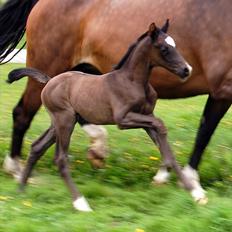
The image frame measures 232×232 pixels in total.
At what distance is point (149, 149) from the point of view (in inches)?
298

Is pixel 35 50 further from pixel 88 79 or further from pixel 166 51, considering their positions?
pixel 166 51

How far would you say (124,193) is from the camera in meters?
5.84

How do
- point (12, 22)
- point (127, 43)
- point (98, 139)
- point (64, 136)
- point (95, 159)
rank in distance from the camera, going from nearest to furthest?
point (64, 136), point (127, 43), point (95, 159), point (98, 139), point (12, 22)

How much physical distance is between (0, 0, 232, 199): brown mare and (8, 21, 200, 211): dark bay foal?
82cm

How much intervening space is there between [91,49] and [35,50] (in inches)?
25.9

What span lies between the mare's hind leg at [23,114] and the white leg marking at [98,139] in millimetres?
593

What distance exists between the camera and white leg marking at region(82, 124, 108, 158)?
6.79 metres

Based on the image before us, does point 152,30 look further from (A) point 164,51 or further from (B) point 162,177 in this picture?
(B) point 162,177

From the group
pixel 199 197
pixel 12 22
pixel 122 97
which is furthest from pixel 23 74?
pixel 199 197

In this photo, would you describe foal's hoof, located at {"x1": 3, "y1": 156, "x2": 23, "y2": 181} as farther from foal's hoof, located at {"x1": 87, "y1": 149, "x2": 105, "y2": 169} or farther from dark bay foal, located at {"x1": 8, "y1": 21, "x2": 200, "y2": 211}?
dark bay foal, located at {"x1": 8, "y1": 21, "x2": 200, "y2": 211}

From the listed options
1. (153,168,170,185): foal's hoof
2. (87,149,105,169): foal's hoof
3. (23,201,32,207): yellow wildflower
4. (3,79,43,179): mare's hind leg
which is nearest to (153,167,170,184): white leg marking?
(153,168,170,185): foal's hoof

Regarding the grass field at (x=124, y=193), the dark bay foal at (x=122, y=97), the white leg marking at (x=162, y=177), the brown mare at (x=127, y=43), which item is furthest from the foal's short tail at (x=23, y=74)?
the white leg marking at (x=162, y=177)

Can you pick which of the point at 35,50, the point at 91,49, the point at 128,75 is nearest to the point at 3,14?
the point at 35,50

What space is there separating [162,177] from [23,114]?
171cm
